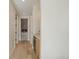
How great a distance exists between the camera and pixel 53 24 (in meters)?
2.58

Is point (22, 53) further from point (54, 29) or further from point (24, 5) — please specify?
point (54, 29)

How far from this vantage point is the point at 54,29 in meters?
2.59

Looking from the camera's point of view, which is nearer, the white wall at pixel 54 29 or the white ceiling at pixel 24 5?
the white wall at pixel 54 29

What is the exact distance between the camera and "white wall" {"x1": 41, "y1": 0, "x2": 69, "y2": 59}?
101 inches

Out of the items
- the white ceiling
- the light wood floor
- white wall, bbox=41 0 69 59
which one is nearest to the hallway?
the light wood floor

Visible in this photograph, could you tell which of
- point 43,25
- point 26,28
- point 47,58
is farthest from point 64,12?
point 26,28

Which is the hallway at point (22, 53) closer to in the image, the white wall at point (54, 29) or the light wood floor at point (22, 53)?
the light wood floor at point (22, 53)

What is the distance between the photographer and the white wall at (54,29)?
8.41 ft

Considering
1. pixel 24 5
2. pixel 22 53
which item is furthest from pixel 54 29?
pixel 24 5

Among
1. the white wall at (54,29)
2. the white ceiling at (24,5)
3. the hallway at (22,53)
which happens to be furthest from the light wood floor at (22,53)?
the white wall at (54,29)

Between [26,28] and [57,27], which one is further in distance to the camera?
[26,28]
